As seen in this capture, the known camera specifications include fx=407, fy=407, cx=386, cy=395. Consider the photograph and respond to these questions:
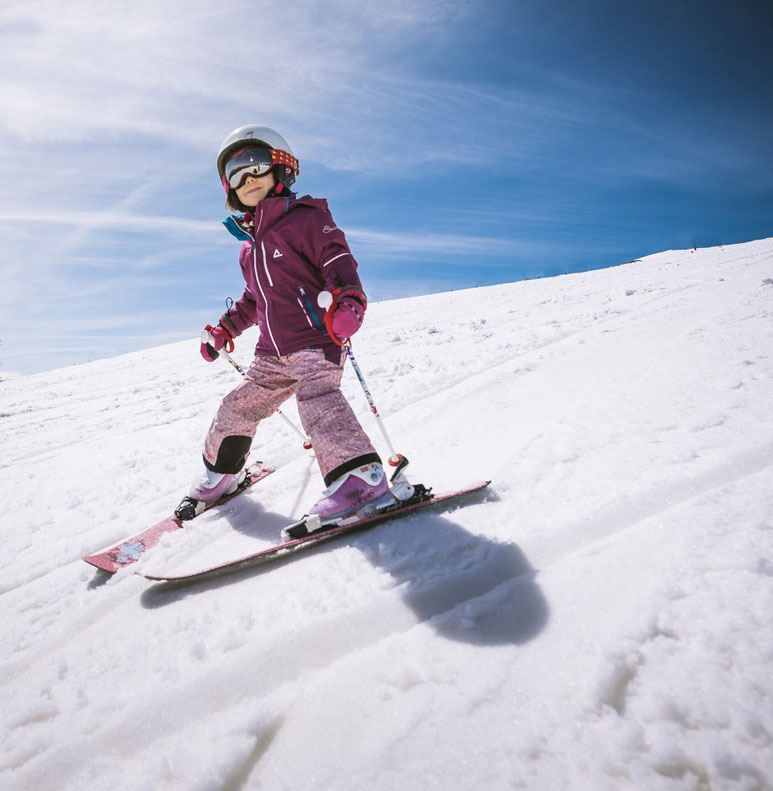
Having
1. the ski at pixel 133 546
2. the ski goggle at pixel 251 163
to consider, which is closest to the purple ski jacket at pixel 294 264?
the ski goggle at pixel 251 163

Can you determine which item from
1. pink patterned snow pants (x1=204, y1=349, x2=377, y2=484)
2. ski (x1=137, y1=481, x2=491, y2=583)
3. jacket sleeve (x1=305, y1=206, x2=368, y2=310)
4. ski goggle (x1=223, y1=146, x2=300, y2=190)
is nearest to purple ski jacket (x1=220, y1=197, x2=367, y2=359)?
jacket sleeve (x1=305, y1=206, x2=368, y2=310)

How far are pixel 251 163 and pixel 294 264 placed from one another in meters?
0.78

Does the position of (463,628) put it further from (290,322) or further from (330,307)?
(290,322)

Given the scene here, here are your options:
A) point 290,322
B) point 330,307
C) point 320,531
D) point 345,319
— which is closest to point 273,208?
point 290,322

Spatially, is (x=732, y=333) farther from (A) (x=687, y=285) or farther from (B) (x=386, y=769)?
(A) (x=687, y=285)

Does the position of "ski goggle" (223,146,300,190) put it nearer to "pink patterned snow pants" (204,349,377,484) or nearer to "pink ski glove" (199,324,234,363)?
"pink ski glove" (199,324,234,363)

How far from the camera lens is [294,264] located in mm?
2521

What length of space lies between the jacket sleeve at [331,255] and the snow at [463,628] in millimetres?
1249

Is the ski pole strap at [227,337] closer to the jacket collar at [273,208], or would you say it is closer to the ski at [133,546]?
the jacket collar at [273,208]

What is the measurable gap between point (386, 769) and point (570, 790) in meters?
0.39

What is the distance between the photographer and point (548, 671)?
1082 mm

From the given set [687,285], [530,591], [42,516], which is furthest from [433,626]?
[687,285]

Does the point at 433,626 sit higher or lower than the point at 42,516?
lower

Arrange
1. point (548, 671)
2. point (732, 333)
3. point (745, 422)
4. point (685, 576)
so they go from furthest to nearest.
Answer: point (732, 333), point (745, 422), point (685, 576), point (548, 671)
